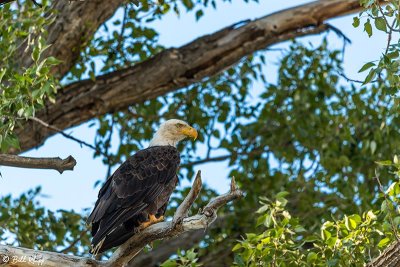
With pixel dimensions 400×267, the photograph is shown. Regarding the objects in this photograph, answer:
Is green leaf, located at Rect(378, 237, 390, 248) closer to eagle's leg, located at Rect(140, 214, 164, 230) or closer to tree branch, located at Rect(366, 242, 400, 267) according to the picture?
tree branch, located at Rect(366, 242, 400, 267)

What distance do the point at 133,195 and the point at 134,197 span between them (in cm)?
2

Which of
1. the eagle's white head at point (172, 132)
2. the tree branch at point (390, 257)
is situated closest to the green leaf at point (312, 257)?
the tree branch at point (390, 257)

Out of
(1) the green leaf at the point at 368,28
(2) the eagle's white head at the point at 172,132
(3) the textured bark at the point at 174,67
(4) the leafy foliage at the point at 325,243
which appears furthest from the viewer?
(3) the textured bark at the point at 174,67

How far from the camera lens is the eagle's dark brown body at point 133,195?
608 centimetres

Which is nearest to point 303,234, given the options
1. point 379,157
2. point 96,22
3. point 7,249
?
point 379,157

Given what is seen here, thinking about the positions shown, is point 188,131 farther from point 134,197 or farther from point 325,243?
point 325,243

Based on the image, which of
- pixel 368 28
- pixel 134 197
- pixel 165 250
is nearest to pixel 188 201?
pixel 134 197

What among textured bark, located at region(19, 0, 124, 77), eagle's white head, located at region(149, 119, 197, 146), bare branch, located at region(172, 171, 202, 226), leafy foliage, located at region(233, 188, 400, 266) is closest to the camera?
bare branch, located at region(172, 171, 202, 226)

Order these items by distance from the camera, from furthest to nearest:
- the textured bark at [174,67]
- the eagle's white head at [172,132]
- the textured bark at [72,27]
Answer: the textured bark at [174,67] < the textured bark at [72,27] < the eagle's white head at [172,132]

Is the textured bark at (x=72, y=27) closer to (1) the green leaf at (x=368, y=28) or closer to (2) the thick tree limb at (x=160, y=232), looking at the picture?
(2) the thick tree limb at (x=160, y=232)

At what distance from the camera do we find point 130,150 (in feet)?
31.2

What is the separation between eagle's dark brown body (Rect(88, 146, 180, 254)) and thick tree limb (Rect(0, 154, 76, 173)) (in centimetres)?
61

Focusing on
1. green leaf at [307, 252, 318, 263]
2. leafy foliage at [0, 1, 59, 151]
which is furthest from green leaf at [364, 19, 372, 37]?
leafy foliage at [0, 1, 59, 151]

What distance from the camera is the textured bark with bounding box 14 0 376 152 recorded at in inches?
345
